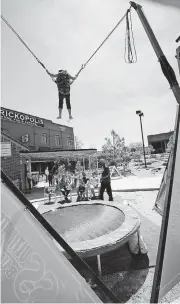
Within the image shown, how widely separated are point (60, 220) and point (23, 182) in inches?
328

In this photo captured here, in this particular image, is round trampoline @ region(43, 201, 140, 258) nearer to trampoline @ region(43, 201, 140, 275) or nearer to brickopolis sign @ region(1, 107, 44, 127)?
trampoline @ region(43, 201, 140, 275)

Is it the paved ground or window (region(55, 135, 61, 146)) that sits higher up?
window (region(55, 135, 61, 146))

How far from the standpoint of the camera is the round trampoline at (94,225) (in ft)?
9.76

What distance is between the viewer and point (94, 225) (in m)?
4.18

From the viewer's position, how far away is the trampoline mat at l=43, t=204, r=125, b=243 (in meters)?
3.71

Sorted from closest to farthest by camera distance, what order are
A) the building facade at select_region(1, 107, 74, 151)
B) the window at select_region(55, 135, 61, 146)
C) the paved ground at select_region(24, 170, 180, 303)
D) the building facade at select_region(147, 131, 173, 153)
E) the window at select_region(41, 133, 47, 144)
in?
the paved ground at select_region(24, 170, 180, 303) < the building facade at select_region(1, 107, 74, 151) < the window at select_region(41, 133, 47, 144) < the window at select_region(55, 135, 61, 146) < the building facade at select_region(147, 131, 173, 153)

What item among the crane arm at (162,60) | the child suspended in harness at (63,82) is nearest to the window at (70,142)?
the child suspended in harness at (63,82)

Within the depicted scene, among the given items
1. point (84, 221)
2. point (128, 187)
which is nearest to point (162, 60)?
point (84, 221)

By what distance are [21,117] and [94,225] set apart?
70.6 feet

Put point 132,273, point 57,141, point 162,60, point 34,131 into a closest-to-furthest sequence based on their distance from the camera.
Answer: point 162,60 < point 132,273 < point 34,131 < point 57,141

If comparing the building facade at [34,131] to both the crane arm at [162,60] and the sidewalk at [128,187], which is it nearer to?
the sidewalk at [128,187]

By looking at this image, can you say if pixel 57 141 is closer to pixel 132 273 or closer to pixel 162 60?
pixel 132 273

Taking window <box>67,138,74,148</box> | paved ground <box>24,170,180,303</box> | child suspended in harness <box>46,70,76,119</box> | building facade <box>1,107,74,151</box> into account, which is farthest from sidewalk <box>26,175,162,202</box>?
window <box>67,138,74,148</box>

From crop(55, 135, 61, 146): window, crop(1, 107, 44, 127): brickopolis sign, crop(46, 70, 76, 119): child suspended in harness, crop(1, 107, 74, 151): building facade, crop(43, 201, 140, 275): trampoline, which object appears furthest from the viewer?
crop(55, 135, 61, 146): window
